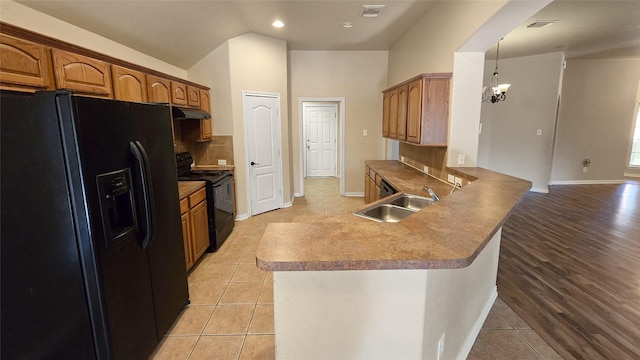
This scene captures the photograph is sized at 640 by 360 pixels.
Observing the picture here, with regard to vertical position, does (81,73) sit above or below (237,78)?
below

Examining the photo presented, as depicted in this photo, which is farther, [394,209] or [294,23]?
[294,23]

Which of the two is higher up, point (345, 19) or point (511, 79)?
point (345, 19)

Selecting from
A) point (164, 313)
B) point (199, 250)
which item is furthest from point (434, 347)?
point (199, 250)

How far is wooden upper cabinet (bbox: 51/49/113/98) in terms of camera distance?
1960mm

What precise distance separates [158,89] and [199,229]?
157 cm

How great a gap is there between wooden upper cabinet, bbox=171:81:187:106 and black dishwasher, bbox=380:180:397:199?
2706 mm

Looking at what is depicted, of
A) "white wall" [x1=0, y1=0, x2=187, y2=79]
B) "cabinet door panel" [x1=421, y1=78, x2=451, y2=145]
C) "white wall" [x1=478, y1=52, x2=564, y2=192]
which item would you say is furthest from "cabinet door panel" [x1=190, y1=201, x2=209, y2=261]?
"white wall" [x1=478, y1=52, x2=564, y2=192]

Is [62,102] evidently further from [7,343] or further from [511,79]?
[511,79]

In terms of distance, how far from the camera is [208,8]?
329 cm

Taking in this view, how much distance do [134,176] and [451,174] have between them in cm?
284

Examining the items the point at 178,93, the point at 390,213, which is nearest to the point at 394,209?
the point at 390,213

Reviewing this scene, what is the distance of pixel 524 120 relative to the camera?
6.21m

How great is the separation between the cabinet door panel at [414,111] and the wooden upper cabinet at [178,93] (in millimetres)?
2757

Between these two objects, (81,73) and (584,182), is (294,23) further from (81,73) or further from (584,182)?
(584,182)
